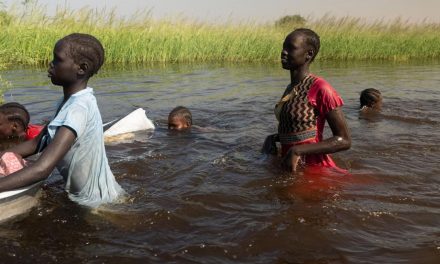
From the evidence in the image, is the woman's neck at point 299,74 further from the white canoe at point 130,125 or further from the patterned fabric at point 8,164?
the white canoe at point 130,125

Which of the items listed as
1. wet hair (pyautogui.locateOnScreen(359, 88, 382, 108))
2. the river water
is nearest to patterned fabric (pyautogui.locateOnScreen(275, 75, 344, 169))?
the river water

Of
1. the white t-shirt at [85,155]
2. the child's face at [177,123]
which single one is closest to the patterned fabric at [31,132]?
the child's face at [177,123]

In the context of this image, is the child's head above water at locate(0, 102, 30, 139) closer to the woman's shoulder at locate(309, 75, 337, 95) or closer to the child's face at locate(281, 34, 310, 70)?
the child's face at locate(281, 34, 310, 70)

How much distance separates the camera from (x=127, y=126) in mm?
5734

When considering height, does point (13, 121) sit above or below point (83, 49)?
below

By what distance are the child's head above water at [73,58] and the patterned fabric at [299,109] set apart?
161cm

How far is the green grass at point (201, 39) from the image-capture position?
39.1 feet

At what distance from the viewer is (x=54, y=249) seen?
8.32 feet

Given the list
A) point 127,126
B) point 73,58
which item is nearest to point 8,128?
point 127,126

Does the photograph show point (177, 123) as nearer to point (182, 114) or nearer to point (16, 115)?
point (182, 114)

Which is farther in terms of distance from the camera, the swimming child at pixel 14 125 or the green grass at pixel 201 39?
the green grass at pixel 201 39

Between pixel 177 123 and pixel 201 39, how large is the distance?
945cm

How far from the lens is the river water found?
253cm

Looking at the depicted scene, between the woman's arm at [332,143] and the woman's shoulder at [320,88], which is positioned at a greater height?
the woman's shoulder at [320,88]
